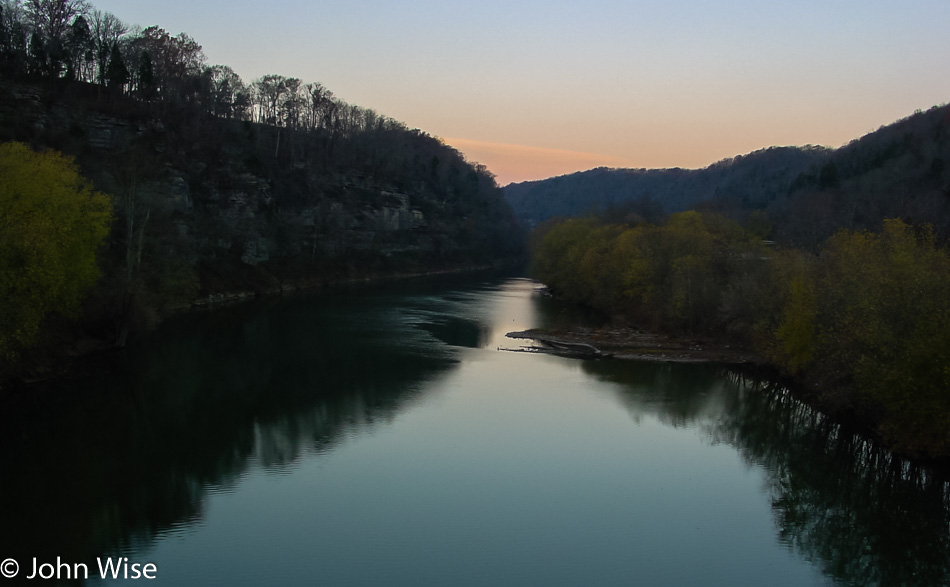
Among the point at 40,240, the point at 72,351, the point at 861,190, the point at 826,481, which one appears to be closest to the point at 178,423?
the point at 40,240

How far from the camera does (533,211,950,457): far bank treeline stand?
16.0 metres

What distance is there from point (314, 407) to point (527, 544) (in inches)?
423

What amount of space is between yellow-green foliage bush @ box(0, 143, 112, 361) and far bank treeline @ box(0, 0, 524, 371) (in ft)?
2.27

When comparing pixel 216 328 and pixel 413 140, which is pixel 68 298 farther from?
pixel 413 140

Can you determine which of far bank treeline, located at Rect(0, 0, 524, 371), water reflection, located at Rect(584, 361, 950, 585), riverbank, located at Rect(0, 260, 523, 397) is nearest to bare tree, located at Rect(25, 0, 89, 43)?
far bank treeline, located at Rect(0, 0, 524, 371)

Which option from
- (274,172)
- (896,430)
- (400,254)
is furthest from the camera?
(400,254)

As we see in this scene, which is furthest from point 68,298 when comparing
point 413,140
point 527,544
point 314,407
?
point 413,140

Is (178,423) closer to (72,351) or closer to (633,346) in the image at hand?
(72,351)

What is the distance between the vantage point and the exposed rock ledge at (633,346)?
99.5 ft

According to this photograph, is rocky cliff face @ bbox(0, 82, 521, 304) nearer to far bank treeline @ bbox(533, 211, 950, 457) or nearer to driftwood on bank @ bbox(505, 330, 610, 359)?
driftwood on bank @ bbox(505, 330, 610, 359)

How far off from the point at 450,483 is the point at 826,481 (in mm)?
8889

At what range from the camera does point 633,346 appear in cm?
3278

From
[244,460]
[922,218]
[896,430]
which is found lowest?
[244,460]

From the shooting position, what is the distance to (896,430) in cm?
1647
